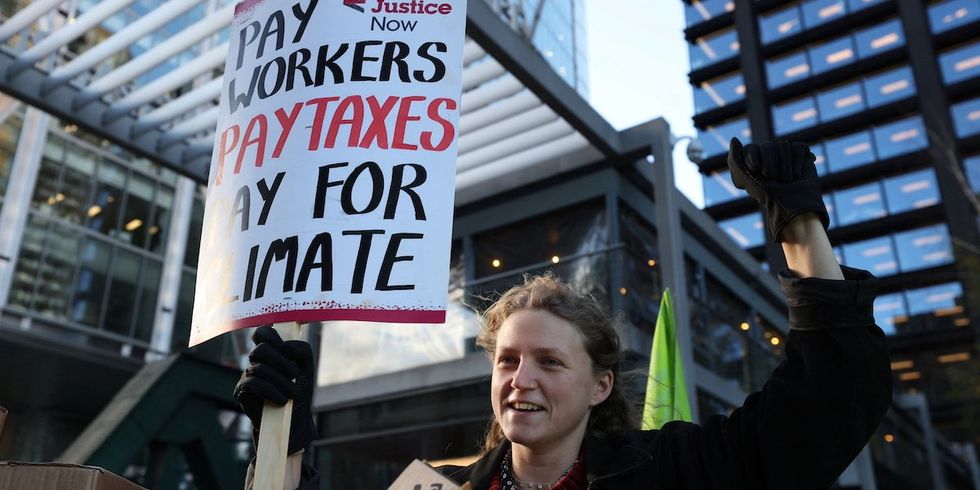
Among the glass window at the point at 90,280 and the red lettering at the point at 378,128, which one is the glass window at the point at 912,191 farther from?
the red lettering at the point at 378,128

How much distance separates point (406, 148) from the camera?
2.50 m

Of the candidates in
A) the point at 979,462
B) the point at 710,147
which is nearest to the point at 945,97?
the point at 710,147

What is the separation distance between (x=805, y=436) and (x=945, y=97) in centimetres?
4575

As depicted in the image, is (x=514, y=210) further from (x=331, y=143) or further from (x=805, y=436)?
(x=805, y=436)

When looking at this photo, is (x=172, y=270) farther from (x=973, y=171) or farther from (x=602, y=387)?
(x=973, y=171)

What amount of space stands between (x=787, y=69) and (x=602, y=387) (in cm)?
4810

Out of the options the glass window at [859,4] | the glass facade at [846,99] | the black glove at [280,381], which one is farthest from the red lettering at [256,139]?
the glass window at [859,4]

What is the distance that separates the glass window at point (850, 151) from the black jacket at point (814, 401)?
44.7 metres

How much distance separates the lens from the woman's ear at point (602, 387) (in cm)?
231

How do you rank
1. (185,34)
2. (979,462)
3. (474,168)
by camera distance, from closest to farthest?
(185,34), (474,168), (979,462)

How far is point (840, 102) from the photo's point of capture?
4431cm

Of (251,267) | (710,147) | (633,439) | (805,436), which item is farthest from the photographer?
(710,147)

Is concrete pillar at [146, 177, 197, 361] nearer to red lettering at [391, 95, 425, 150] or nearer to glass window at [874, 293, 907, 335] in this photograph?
red lettering at [391, 95, 425, 150]

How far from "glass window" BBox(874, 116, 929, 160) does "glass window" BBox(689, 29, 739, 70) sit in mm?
9645
